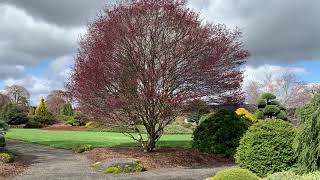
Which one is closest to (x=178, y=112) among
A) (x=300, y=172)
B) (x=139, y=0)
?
(x=139, y=0)

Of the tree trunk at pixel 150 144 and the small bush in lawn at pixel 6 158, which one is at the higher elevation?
the tree trunk at pixel 150 144

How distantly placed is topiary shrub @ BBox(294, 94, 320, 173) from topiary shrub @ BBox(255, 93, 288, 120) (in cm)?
2303

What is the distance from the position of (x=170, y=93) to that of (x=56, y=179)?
20.2 feet

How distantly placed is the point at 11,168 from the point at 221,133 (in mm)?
9484

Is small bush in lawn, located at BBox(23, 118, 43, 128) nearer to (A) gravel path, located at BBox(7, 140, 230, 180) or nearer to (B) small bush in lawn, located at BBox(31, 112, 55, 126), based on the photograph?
(B) small bush in lawn, located at BBox(31, 112, 55, 126)

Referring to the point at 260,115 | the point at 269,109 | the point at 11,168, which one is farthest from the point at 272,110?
the point at 11,168

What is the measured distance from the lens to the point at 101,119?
17.8 meters

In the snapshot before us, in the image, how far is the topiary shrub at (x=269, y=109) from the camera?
32.4 m

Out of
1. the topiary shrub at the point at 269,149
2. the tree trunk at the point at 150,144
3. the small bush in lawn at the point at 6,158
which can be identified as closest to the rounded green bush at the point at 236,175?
the topiary shrub at the point at 269,149

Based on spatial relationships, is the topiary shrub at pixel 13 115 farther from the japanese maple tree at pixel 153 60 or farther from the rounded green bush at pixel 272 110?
the japanese maple tree at pixel 153 60

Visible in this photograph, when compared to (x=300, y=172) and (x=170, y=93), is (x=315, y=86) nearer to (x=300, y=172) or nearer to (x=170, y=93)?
(x=170, y=93)

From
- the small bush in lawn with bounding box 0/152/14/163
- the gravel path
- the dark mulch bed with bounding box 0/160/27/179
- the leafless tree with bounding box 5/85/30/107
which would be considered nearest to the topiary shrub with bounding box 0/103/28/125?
the leafless tree with bounding box 5/85/30/107

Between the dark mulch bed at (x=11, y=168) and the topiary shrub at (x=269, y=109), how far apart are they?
21.5 metres

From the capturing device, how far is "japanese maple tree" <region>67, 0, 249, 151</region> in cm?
1596
